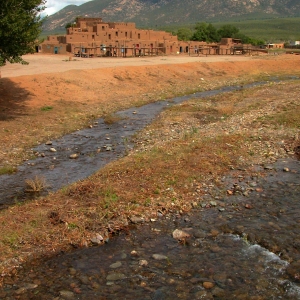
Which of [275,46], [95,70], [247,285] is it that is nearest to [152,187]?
[247,285]

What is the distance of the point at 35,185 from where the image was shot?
37.3 ft

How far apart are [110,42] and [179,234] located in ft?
189

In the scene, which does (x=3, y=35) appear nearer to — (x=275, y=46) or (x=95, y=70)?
(x=95, y=70)

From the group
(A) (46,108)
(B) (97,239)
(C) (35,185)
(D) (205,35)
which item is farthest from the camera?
(D) (205,35)

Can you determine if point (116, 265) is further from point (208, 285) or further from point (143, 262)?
point (208, 285)

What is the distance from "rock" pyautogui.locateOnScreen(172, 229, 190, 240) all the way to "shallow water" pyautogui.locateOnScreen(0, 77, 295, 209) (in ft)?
14.6

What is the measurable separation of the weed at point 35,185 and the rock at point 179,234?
4.66 meters

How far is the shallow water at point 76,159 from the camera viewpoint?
11906 mm

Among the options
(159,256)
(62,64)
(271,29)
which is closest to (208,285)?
(159,256)

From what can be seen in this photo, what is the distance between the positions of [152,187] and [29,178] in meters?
4.25

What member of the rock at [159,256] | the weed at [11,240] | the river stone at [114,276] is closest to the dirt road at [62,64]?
the weed at [11,240]

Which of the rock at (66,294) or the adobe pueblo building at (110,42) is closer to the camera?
the rock at (66,294)

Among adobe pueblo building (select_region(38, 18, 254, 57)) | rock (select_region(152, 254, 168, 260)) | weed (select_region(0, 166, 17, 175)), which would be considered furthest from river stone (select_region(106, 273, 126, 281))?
adobe pueblo building (select_region(38, 18, 254, 57))

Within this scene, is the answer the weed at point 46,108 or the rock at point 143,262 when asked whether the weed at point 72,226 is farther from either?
the weed at point 46,108
